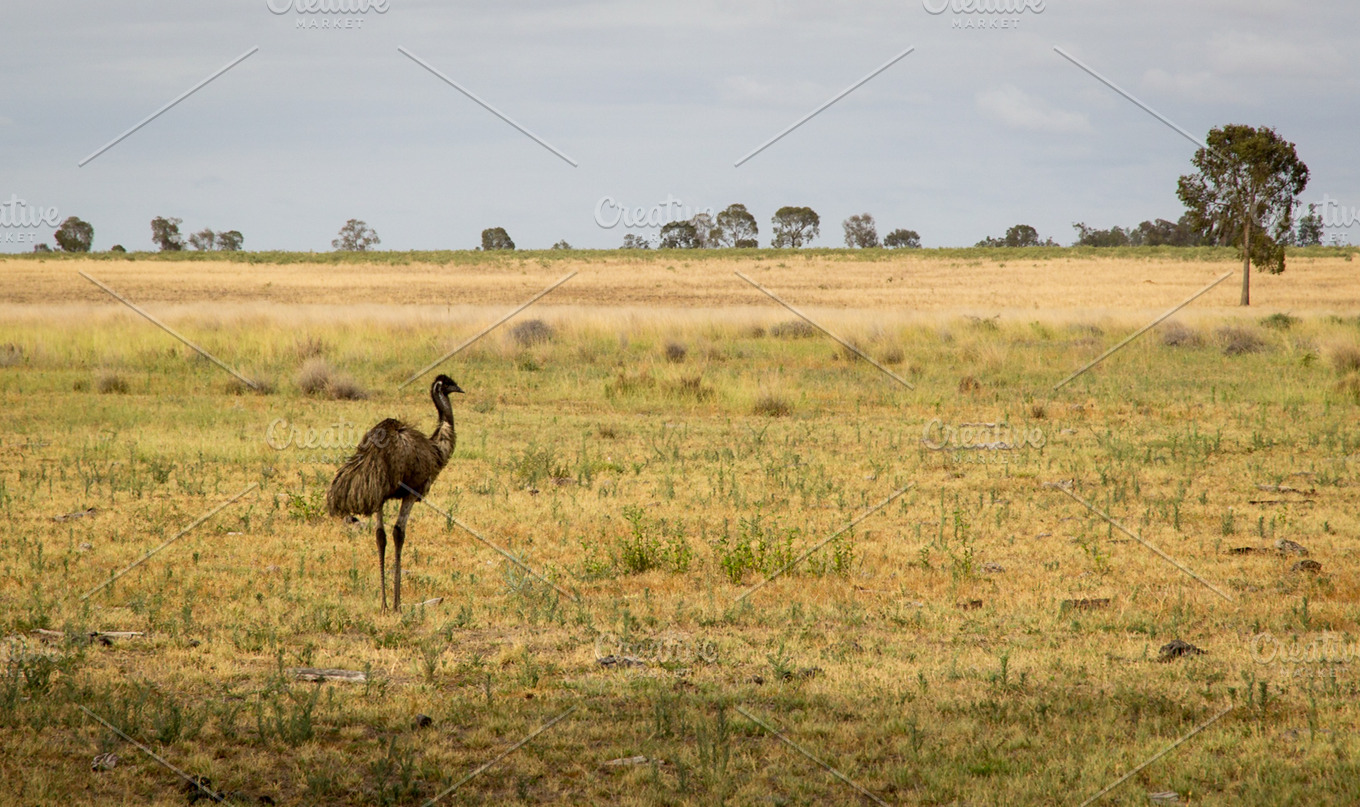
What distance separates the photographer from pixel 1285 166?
123 ft

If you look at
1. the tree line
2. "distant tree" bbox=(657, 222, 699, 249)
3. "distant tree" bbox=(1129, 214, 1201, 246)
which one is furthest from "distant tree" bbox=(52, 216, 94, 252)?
"distant tree" bbox=(1129, 214, 1201, 246)

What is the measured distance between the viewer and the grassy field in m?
5.11

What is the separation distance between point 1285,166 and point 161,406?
35.9 m

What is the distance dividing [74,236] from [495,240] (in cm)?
3554

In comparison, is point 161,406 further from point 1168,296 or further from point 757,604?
point 1168,296

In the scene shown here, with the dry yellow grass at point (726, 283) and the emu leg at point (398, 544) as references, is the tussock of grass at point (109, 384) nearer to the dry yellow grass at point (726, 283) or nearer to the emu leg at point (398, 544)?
the emu leg at point (398, 544)

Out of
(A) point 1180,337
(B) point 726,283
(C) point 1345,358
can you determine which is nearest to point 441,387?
(C) point 1345,358

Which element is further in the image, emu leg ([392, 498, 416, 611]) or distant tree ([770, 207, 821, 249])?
distant tree ([770, 207, 821, 249])

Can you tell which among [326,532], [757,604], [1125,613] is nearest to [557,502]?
[326,532]

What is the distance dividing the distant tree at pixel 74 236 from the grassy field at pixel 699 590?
3317 inches

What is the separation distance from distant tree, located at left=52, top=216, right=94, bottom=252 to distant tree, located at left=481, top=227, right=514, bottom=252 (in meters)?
33.8

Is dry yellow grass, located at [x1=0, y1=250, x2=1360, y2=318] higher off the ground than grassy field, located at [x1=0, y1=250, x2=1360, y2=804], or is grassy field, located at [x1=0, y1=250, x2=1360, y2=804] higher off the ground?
dry yellow grass, located at [x1=0, y1=250, x2=1360, y2=318]

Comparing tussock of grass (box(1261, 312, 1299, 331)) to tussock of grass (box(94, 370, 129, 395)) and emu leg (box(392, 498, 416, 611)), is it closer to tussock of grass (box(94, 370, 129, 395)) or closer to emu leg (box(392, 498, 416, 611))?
tussock of grass (box(94, 370, 129, 395))

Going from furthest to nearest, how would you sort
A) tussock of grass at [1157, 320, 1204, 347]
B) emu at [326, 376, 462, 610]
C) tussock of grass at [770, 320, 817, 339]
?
tussock of grass at [770, 320, 817, 339]
tussock of grass at [1157, 320, 1204, 347]
emu at [326, 376, 462, 610]
